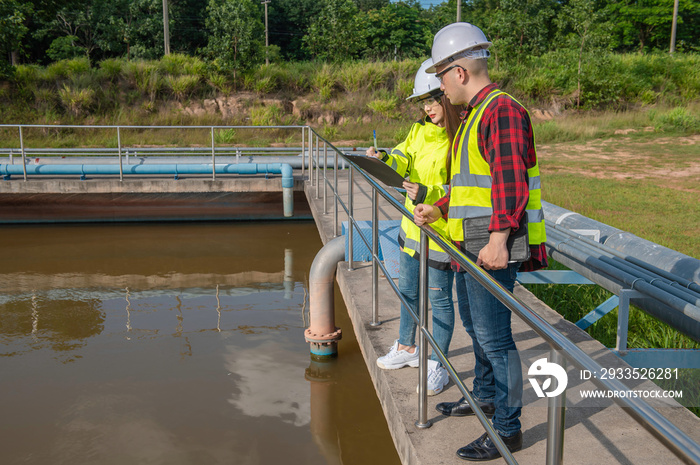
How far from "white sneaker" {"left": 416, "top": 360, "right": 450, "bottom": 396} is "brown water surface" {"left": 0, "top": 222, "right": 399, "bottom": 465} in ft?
5.75

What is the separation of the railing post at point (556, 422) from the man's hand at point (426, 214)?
1.46m

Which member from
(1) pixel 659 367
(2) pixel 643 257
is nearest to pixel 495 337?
(1) pixel 659 367

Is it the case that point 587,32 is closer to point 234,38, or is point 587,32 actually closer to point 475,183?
point 234,38

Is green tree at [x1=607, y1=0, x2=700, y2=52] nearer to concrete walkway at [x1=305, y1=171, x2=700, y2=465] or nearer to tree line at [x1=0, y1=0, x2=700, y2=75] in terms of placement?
tree line at [x1=0, y1=0, x2=700, y2=75]


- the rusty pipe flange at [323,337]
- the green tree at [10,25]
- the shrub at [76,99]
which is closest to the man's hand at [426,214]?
the rusty pipe flange at [323,337]

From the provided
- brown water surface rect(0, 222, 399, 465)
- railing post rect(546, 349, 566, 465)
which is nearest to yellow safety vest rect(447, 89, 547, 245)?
railing post rect(546, 349, 566, 465)

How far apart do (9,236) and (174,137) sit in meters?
10.9

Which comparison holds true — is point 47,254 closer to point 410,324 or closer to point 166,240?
point 166,240

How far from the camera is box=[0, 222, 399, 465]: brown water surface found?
16.7ft

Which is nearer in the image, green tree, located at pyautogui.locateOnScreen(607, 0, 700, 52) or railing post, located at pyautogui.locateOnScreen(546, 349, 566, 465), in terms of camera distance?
railing post, located at pyautogui.locateOnScreen(546, 349, 566, 465)

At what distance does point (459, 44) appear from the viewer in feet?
8.57

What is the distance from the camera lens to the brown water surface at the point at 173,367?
16.7 ft

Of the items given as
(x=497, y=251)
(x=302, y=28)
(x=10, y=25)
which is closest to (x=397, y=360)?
(x=497, y=251)

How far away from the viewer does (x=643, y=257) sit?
17.3ft
